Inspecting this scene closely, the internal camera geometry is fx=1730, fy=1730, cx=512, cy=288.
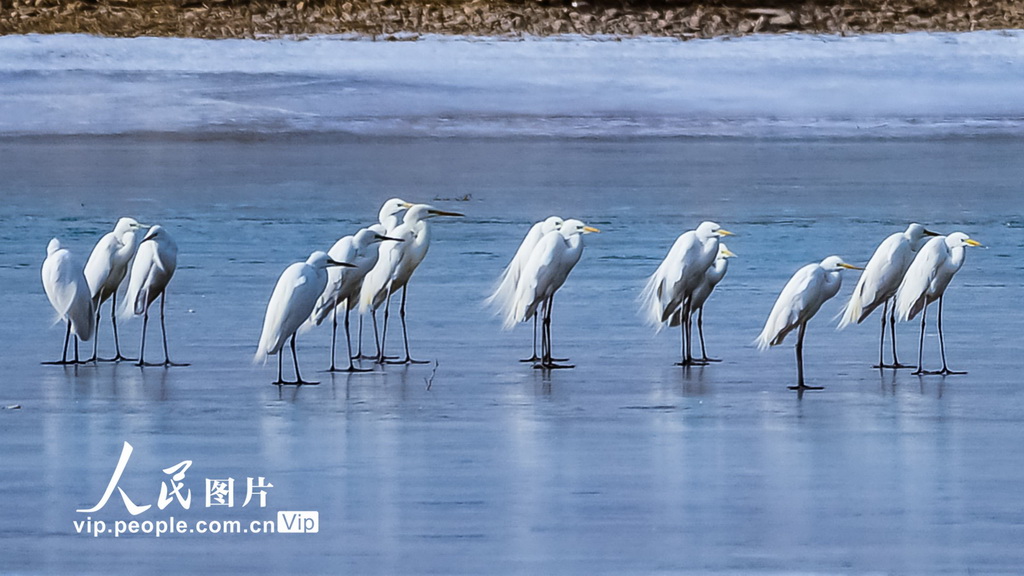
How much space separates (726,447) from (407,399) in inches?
38.6

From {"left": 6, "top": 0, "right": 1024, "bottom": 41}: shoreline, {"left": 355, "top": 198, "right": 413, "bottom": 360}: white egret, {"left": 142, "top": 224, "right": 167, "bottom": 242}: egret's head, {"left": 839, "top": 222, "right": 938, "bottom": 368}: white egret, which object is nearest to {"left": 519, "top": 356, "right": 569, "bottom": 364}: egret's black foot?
{"left": 355, "top": 198, "right": 413, "bottom": 360}: white egret

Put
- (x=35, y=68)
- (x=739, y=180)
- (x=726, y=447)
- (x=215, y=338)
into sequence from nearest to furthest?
(x=726, y=447)
(x=215, y=338)
(x=739, y=180)
(x=35, y=68)

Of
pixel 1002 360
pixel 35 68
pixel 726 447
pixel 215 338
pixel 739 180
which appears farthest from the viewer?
pixel 35 68

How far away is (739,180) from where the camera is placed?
993 cm

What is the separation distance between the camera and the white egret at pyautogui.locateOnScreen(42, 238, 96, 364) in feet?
16.5

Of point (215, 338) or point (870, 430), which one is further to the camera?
point (215, 338)

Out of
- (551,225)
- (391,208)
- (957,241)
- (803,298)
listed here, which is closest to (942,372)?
(957,241)

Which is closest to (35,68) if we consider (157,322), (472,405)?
(157,322)

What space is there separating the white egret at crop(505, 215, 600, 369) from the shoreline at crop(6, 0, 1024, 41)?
23.0ft

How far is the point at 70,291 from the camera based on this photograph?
502cm

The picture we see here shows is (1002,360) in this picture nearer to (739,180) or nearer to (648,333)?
(648,333)

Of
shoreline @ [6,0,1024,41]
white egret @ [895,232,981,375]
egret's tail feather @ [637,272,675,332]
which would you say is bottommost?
egret's tail feather @ [637,272,675,332]

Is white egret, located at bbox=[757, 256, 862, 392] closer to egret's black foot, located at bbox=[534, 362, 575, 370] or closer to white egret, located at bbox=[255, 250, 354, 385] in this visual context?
egret's black foot, located at bbox=[534, 362, 575, 370]

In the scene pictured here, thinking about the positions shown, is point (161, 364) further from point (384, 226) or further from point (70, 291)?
point (384, 226)
